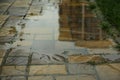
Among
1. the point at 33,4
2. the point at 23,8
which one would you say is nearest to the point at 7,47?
the point at 23,8

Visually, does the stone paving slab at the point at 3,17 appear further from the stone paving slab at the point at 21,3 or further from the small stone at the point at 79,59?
the small stone at the point at 79,59

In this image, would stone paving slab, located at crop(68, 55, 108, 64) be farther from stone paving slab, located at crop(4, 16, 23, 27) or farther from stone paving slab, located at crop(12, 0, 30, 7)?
stone paving slab, located at crop(12, 0, 30, 7)

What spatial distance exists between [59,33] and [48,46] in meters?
1.04

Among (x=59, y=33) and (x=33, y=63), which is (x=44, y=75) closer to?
(x=33, y=63)

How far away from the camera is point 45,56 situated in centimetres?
618

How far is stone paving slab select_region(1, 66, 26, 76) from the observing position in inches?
210

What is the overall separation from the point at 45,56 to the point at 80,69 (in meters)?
0.94

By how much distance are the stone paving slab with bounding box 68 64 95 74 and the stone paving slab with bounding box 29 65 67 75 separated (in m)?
0.13

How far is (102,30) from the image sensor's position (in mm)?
7746

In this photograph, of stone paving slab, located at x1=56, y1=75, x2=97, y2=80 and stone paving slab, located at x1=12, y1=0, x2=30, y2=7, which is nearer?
stone paving slab, located at x1=56, y1=75, x2=97, y2=80

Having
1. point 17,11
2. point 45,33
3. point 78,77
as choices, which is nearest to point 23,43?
point 45,33

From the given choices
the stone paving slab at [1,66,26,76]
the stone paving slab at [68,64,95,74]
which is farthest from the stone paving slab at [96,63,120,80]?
the stone paving slab at [1,66,26,76]

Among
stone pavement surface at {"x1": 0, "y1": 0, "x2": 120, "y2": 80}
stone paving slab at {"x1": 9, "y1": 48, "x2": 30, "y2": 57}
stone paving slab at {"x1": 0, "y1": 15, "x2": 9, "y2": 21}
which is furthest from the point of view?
stone paving slab at {"x1": 0, "y1": 15, "x2": 9, "y2": 21}

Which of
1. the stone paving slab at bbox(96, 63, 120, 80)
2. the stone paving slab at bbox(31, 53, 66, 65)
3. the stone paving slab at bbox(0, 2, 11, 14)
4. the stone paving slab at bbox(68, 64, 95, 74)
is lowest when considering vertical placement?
the stone paving slab at bbox(0, 2, 11, 14)
